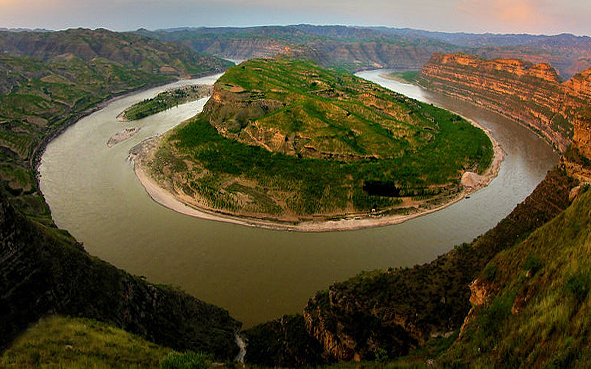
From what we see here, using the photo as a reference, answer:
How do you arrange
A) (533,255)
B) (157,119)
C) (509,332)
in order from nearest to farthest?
(509,332)
(533,255)
(157,119)

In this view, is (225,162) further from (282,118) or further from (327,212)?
(327,212)

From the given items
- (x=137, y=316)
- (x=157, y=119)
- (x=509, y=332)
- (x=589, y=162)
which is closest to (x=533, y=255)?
(x=509, y=332)

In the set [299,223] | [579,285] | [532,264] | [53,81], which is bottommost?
[299,223]

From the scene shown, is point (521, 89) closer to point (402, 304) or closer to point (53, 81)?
point (402, 304)

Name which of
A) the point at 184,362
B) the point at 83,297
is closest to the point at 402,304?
the point at 184,362

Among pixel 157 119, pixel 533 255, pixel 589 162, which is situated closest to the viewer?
pixel 533 255
